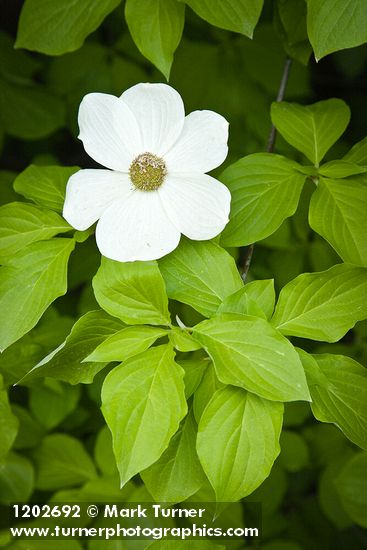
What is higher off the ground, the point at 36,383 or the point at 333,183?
the point at 333,183

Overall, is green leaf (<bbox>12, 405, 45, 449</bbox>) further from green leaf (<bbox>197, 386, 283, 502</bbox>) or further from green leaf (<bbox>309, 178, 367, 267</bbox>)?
green leaf (<bbox>309, 178, 367, 267</bbox>)

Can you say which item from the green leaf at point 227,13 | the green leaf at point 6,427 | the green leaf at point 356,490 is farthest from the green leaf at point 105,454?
the green leaf at point 227,13

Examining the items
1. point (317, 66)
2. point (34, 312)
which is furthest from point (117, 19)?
point (34, 312)

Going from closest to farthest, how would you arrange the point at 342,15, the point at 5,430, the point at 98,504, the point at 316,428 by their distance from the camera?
1. the point at 342,15
2. the point at 5,430
3. the point at 98,504
4. the point at 316,428

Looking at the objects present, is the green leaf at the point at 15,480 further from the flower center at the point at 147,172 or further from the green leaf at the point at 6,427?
the flower center at the point at 147,172

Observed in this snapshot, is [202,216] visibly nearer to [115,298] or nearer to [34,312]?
[115,298]

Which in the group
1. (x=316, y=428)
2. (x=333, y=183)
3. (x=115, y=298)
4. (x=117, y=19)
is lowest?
(x=316, y=428)

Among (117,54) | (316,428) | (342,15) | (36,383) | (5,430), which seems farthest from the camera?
(316,428)
